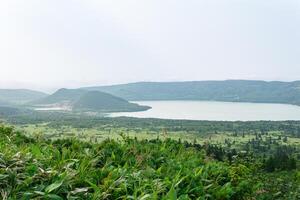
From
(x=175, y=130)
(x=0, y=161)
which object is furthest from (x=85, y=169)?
(x=175, y=130)

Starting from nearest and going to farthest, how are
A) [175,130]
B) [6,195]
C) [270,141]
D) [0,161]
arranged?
1. [6,195]
2. [0,161]
3. [270,141]
4. [175,130]

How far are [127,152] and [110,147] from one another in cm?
48

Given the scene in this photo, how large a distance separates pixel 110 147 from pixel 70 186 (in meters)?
2.73

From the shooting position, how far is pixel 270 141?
5541 inches

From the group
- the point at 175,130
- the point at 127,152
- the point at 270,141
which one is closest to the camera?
the point at 127,152

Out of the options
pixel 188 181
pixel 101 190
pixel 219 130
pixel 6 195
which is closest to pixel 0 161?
pixel 6 195

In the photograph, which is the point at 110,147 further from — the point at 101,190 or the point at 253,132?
the point at 253,132

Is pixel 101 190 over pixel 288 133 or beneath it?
over

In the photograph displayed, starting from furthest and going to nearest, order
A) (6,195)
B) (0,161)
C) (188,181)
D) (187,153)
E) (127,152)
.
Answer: (187,153), (127,152), (188,181), (0,161), (6,195)

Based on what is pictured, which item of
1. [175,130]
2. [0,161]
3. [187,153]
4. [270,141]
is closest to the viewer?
[0,161]

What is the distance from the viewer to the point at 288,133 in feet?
566

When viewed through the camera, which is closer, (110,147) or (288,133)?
(110,147)

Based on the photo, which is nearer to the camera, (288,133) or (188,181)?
(188,181)

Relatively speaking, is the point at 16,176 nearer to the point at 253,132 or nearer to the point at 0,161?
the point at 0,161
